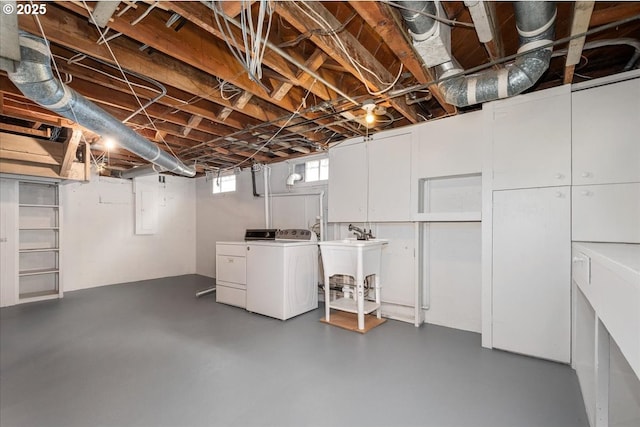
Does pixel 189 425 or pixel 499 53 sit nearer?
pixel 189 425

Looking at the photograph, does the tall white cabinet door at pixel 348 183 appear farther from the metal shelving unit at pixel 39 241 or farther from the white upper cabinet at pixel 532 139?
the metal shelving unit at pixel 39 241

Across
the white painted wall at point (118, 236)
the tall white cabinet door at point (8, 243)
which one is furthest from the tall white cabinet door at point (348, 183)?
the tall white cabinet door at point (8, 243)

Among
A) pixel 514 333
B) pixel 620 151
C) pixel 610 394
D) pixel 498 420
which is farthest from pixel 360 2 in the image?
pixel 514 333

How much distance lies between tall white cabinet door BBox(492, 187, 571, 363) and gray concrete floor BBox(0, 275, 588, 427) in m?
0.19

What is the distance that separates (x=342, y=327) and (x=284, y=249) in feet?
3.65

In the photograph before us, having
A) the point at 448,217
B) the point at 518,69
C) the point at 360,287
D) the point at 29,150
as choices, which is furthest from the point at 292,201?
the point at 29,150

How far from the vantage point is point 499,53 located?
2.06 meters

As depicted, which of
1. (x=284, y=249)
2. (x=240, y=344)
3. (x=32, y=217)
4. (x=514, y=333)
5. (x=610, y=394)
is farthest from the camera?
(x=32, y=217)

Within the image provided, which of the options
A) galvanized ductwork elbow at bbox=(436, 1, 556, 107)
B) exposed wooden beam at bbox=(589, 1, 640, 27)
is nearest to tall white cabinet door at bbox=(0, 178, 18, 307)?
galvanized ductwork elbow at bbox=(436, 1, 556, 107)

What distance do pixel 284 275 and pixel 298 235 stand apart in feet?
2.14

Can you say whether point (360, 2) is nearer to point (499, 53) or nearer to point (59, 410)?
point (499, 53)

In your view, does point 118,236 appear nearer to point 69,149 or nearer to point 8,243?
point 8,243

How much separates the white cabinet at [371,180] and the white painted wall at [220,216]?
2.07m

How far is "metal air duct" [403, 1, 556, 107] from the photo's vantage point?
159 centimetres
